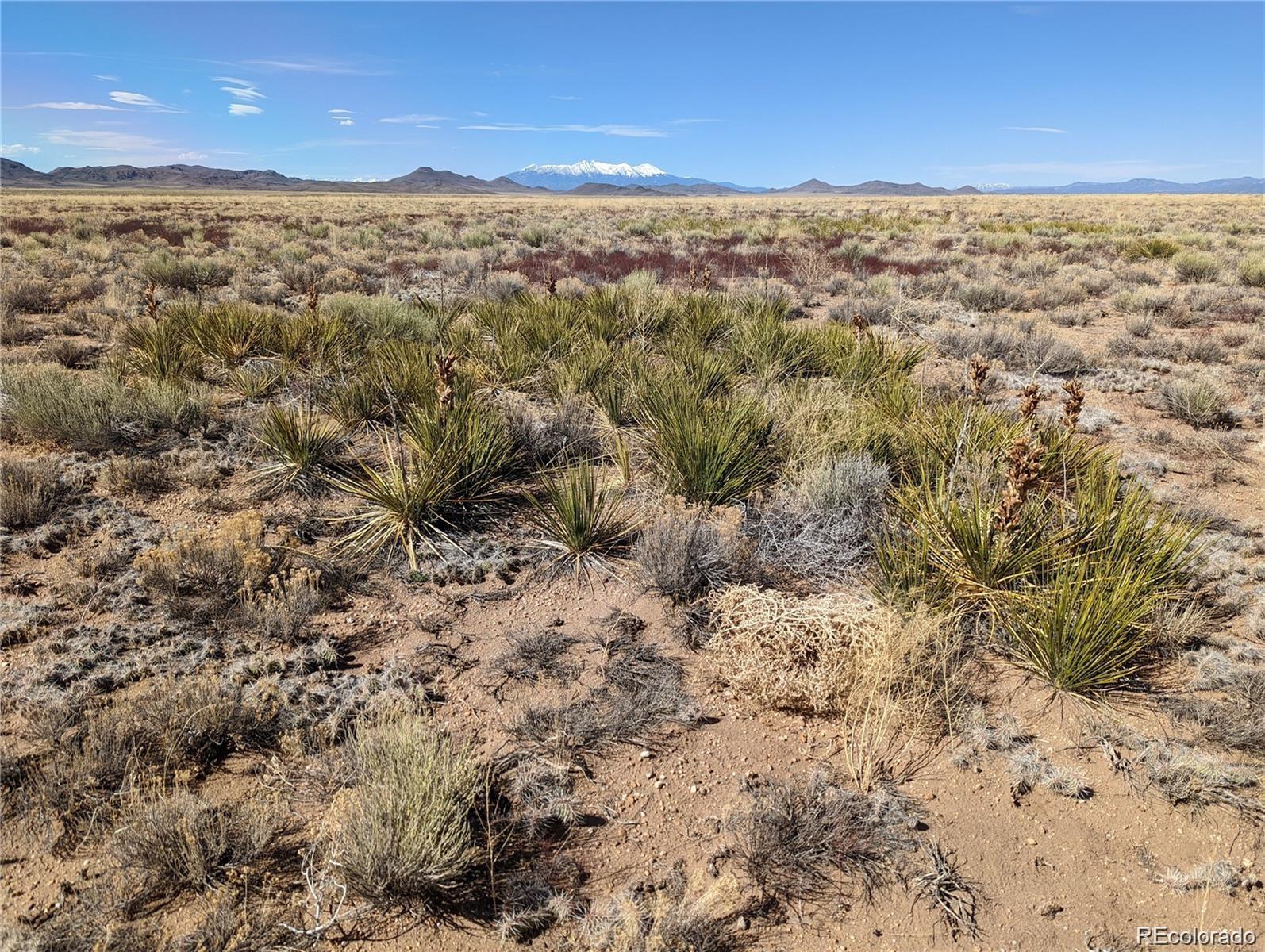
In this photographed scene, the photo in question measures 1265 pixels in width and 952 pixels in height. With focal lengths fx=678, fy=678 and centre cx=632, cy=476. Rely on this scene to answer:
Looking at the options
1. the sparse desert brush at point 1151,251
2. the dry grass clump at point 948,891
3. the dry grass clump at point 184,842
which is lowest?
the dry grass clump at point 948,891

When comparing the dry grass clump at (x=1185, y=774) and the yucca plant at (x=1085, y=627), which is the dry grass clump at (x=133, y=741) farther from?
the dry grass clump at (x=1185, y=774)

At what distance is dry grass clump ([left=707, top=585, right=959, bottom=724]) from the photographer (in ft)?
10.7

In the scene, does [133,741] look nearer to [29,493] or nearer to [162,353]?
[29,493]

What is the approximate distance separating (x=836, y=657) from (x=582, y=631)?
1.43 meters

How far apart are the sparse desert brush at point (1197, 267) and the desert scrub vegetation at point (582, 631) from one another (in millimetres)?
11078

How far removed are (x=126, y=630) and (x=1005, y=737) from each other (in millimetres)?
4457

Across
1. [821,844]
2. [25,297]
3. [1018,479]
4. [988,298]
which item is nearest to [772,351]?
[1018,479]

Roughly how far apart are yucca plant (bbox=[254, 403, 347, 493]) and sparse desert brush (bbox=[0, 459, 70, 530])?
4.15ft

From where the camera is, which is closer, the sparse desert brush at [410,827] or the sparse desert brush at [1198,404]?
the sparse desert brush at [410,827]

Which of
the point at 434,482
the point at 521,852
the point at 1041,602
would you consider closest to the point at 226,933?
the point at 521,852

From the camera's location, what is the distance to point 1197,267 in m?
15.7

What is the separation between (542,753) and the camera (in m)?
3.07

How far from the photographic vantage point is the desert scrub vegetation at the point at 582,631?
2.48 m

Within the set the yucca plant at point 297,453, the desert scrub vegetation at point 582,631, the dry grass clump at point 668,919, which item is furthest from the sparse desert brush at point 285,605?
the dry grass clump at point 668,919
